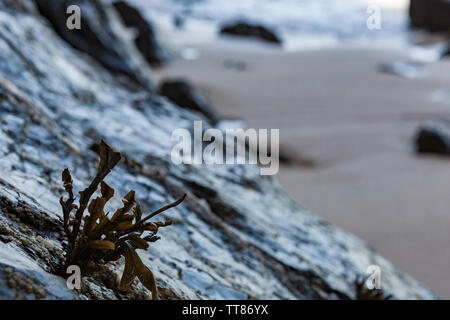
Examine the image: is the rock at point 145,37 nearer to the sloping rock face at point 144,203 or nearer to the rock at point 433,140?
the rock at point 433,140

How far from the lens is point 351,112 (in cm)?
616

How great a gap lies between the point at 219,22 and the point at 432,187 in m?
10.8

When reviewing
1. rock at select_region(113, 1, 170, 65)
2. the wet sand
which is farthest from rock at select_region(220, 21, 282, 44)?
rock at select_region(113, 1, 170, 65)

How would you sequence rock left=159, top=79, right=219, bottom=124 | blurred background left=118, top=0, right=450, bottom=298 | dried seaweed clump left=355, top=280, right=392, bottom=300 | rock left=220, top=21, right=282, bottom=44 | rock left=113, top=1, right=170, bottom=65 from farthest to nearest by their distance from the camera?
rock left=220, top=21, right=282, bottom=44 → rock left=113, top=1, right=170, bottom=65 → rock left=159, top=79, right=219, bottom=124 → blurred background left=118, top=0, right=450, bottom=298 → dried seaweed clump left=355, top=280, right=392, bottom=300

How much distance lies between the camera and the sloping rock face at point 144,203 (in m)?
1.19

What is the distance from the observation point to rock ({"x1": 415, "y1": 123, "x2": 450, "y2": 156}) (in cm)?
463

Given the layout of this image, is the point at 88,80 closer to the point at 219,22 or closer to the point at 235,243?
the point at 235,243

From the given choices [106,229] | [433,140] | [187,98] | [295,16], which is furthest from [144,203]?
[295,16]

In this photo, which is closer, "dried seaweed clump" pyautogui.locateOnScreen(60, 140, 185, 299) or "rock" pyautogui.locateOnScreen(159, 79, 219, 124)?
"dried seaweed clump" pyautogui.locateOnScreen(60, 140, 185, 299)

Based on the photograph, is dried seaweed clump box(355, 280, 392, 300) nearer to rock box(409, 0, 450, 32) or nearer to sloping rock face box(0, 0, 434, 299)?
sloping rock face box(0, 0, 434, 299)

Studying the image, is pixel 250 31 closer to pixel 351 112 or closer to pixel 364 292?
pixel 351 112

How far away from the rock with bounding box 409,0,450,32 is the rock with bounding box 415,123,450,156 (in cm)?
1026

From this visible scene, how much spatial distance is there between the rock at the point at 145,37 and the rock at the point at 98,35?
10.4ft

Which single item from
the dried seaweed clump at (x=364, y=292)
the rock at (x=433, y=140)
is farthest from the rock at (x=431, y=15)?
the dried seaweed clump at (x=364, y=292)
